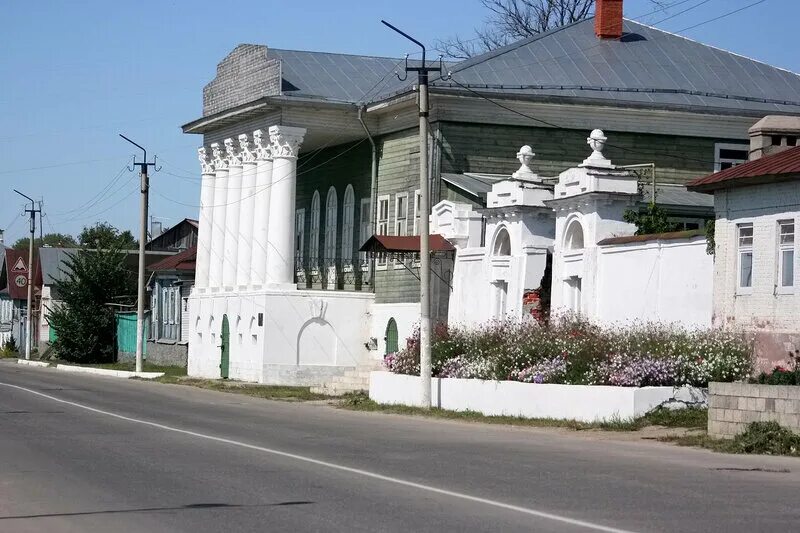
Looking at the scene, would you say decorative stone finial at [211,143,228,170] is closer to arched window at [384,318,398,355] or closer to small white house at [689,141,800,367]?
arched window at [384,318,398,355]

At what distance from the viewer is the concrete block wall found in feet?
60.8

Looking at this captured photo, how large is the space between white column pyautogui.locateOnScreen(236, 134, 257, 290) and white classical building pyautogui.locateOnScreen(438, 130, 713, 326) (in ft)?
35.0

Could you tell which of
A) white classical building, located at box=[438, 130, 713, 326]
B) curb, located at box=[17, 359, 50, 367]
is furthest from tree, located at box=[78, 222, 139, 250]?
white classical building, located at box=[438, 130, 713, 326]

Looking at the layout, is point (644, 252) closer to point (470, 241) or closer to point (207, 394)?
point (470, 241)

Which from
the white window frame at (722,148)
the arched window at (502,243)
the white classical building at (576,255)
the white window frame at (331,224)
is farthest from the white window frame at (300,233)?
the arched window at (502,243)

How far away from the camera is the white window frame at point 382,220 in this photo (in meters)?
41.9

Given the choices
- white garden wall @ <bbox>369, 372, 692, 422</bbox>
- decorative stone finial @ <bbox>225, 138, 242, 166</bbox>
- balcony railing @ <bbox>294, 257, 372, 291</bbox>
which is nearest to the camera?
white garden wall @ <bbox>369, 372, 692, 422</bbox>

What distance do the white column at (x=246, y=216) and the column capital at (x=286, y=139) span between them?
269 centimetres

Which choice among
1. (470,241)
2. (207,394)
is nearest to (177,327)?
(207,394)

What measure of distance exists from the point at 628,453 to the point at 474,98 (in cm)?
2159

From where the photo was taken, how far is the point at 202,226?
1911 inches

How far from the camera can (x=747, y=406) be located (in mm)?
19109

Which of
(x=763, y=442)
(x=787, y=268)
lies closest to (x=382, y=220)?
(x=787, y=268)

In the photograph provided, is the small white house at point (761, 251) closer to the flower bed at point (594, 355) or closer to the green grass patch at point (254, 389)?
the flower bed at point (594, 355)
